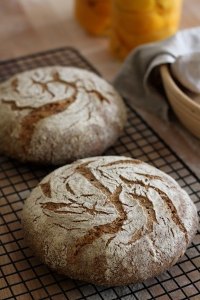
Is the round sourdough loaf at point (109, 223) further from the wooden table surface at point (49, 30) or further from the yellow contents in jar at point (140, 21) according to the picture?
the yellow contents in jar at point (140, 21)

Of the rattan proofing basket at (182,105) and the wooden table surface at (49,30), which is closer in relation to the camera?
the rattan proofing basket at (182,105)

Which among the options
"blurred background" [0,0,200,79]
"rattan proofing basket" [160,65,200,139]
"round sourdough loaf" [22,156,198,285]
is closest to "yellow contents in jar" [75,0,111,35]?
A: "blurred background" [0,0,200,79]

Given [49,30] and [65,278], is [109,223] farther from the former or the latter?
[49,30]

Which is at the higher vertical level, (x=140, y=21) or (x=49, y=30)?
(x=140, y=21)

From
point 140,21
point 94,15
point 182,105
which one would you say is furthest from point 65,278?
point 94,15

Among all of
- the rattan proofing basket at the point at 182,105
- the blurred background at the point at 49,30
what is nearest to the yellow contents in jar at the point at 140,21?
the blurred background at the point at 49,30

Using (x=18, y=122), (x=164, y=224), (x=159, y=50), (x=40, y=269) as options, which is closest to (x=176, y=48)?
(x=159, y=50)

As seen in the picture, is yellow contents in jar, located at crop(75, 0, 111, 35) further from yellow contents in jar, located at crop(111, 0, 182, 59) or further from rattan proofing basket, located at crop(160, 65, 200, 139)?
rattan proofing basket, located at crop(160, 65, 200, 139)
